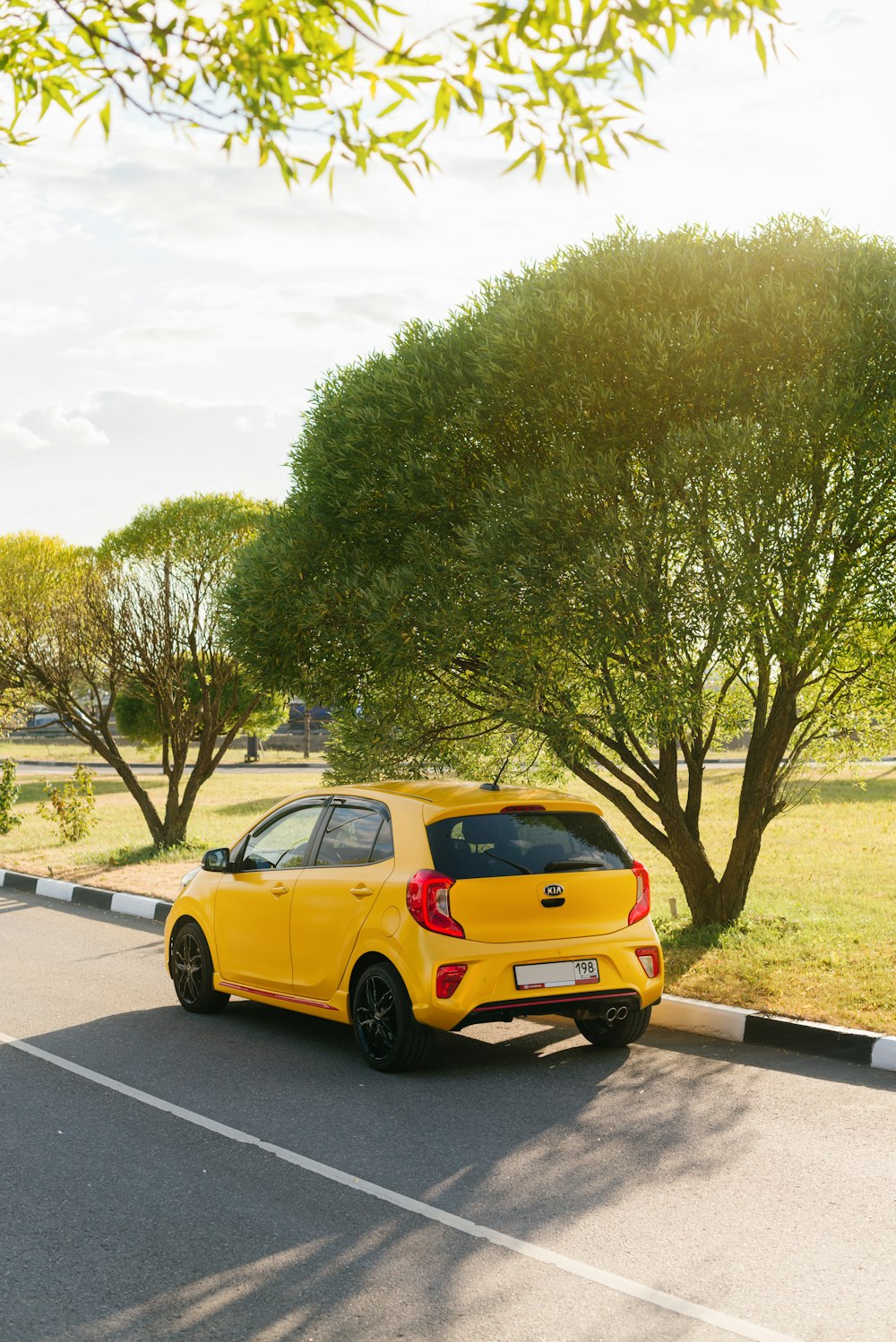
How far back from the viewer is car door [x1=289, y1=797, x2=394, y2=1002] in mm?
7328

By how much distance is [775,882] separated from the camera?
14266 mm

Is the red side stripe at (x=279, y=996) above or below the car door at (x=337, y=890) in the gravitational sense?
below

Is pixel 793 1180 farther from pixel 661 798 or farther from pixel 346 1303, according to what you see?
pixel 661 798

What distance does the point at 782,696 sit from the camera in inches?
418

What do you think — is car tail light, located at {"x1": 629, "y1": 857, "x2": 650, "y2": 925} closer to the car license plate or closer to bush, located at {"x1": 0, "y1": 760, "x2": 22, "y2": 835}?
the car license plate

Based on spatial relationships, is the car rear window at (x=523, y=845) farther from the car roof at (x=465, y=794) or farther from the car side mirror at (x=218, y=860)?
the car side mirror at (x=218, y=860)

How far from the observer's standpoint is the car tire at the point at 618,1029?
7582mm

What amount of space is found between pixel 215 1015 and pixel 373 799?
2.15m

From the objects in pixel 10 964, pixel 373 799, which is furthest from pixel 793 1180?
pixel 10 964

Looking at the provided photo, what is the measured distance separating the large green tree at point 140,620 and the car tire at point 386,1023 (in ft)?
33.5

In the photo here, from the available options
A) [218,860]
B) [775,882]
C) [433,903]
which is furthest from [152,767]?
[433,903]

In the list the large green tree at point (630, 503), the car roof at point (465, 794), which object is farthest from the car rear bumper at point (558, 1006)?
the large green tree at point (630, 503)

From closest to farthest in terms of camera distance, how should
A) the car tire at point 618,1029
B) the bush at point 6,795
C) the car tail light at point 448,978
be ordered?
the car tail light at point 448,978, the car tire at point 618,1029, the bush at point 6,795

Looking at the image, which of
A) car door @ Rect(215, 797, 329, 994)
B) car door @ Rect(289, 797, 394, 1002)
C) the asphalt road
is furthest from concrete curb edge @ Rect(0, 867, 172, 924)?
the asphalt road
